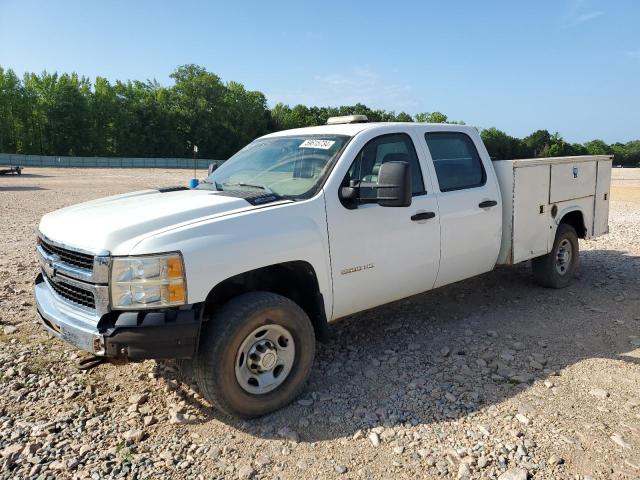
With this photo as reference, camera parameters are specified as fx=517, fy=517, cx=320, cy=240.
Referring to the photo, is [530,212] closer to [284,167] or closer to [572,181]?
[572,181]

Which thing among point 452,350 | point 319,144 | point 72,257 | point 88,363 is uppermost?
point 319,144

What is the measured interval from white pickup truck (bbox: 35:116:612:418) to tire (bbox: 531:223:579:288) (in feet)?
3.69

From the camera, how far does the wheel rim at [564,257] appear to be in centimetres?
643

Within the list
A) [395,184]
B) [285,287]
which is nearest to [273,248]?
[285,287]

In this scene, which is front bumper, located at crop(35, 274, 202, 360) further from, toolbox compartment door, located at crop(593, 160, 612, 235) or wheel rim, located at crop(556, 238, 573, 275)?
toolbox compartment door, located at crop(593, 160, 612, 235)

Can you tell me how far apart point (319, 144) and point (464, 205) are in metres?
1.52

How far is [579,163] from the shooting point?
629cm

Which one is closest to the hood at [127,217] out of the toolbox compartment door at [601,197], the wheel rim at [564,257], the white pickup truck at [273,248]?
the white pickup truck at [273,248]

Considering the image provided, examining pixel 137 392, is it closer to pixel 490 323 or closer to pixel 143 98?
pixel 490 323

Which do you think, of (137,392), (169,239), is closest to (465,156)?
(169,239)

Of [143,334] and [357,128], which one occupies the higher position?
[357,128]

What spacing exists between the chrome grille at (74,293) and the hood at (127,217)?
11.8 inches

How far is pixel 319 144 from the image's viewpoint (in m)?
4.28

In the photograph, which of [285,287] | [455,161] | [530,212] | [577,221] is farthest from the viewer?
[577,221]
